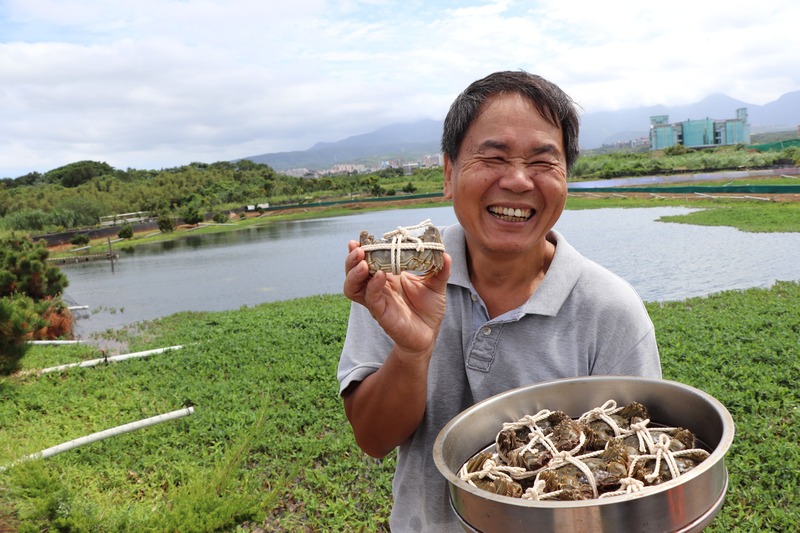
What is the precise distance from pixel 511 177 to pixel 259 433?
410cm

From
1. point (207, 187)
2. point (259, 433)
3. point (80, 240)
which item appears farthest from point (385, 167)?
point (259, 433)

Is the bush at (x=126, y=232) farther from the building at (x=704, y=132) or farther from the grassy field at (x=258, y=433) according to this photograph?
the building at (x=704, y=132)

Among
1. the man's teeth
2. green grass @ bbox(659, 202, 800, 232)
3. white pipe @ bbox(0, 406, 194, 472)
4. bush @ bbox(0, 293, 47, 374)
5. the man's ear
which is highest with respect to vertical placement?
the man's ear

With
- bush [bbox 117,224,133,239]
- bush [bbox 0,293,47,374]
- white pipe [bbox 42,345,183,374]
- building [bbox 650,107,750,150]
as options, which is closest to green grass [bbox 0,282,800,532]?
white pipe [bbox 42,345,183,374]

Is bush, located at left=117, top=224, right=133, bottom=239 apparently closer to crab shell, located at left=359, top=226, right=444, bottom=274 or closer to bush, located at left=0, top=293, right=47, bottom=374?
bush, located at left=0, top=293, right=47, bottom=374

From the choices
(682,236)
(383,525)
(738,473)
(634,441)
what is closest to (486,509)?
(634,441)

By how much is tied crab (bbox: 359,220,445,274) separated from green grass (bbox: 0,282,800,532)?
285 centimetres

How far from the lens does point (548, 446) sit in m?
1.25

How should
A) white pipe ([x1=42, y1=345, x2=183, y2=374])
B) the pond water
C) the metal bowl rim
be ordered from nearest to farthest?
the metal bowl rim
white pipe ([x1=42, y1=345, x2=183, y2=374])
the pond water

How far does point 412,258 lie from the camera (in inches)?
53.6

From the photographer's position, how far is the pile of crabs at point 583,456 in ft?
3.67

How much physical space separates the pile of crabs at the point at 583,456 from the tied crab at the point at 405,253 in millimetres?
429

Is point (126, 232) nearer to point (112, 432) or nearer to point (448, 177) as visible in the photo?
point (112, 432)

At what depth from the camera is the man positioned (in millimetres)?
1565
